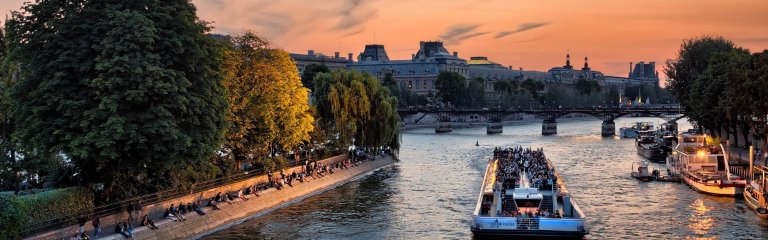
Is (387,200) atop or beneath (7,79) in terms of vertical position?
beneath

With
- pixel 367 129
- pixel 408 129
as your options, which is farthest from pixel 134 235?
pixel 408 129

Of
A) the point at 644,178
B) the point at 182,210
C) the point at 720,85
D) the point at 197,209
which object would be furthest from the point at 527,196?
the point at 720,85

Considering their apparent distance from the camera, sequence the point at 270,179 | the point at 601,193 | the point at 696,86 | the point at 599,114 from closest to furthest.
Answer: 1. the point at 270,179
2. the point at 601,193
3. the point at 696,86
4. the point at 599,114

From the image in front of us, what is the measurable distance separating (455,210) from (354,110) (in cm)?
2510

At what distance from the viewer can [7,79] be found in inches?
1619

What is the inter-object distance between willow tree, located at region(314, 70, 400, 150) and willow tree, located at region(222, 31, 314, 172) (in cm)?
1486

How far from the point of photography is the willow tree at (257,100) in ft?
169

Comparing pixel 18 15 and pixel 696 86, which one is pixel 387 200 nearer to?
pixel 18 15

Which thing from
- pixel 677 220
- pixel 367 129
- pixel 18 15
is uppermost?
pixel 18 15

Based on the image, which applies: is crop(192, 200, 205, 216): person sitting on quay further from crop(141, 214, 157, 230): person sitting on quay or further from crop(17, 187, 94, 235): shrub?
crop(17, 187, 94, 235): shrub

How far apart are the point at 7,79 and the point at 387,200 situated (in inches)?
984

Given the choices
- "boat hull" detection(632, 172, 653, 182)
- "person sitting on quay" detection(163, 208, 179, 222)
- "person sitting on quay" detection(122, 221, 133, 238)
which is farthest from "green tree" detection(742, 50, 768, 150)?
"person sitting on quay" detection(122, 221, 133, 238)

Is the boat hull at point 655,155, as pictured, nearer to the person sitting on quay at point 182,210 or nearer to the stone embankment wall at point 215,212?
the stone embankment wall at point 215,212

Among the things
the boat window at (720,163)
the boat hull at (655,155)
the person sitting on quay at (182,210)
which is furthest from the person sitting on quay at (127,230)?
the boat hull at (655,155)
